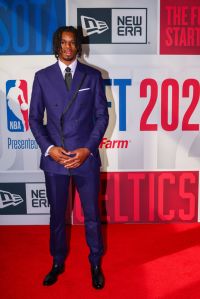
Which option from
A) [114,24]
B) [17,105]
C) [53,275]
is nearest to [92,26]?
[114,24]

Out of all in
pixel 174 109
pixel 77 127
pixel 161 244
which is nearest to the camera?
pixel 77 127

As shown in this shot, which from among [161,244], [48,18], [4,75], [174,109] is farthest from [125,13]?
[161,244]

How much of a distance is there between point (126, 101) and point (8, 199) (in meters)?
1.41

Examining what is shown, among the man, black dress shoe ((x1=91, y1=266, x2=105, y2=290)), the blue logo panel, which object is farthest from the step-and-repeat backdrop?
black dress shoe ((x1=91, y1=266, x2=105, y2=290))

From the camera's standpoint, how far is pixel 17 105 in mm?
3471

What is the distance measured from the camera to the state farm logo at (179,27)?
3316 millimetres

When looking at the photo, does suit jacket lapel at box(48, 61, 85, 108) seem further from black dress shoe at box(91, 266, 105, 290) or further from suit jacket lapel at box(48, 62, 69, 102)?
black dress shoe at box(91, 266, 105, 290)

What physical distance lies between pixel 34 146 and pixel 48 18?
1.11 m

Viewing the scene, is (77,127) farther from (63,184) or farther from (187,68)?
(187,68)

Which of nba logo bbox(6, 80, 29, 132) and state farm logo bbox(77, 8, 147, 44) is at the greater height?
state farm logo bbox(77, 8, 147, 44)

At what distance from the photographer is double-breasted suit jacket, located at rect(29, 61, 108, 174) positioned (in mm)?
2400

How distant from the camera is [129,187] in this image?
142 inches

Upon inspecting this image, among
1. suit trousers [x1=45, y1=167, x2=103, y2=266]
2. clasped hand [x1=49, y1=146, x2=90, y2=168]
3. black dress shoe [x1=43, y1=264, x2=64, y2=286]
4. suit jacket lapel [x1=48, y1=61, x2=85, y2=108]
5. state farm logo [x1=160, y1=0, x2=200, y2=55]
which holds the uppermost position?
state farm logo [x1=160, y1=0, x2=200, y2=55]

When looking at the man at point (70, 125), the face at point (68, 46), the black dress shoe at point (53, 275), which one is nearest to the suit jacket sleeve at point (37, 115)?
the man at point (70, 125)
